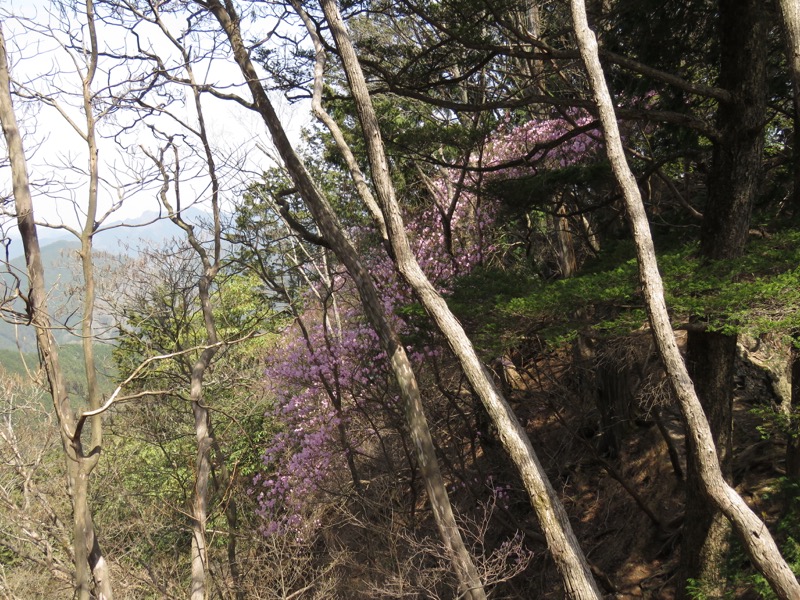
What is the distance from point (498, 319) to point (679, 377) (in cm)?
172

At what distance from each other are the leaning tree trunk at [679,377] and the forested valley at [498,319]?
2 cm

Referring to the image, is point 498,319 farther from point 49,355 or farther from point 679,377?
point 49,355

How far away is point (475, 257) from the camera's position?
9.93 metres

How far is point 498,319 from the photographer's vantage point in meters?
5.85

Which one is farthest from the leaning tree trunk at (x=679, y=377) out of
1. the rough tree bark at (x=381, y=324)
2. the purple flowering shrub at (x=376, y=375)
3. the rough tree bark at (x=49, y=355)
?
the rough tree bark at (x=49, y=355)

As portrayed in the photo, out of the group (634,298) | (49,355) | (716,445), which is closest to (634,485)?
(716,445)

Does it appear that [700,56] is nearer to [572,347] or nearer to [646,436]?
[572,347]

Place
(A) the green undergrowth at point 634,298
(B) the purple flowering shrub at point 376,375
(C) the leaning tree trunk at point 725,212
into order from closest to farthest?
(A) the green undergrowth at point 634,298 < (C) the leaning tree trunk at point 725,212 < (B) the purple flowering shrub at point 376,375

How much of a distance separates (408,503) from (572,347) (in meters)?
3.19

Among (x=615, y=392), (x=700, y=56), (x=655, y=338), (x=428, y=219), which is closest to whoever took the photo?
(x=655, y=338)

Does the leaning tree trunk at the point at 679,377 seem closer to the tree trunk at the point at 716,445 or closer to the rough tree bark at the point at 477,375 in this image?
the tree trunk at the point at 716,445

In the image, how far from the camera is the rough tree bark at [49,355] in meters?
4.97

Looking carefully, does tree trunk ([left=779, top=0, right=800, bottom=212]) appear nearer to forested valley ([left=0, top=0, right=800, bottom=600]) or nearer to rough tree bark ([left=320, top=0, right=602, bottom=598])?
forested valley ([left=0, top=0, right=800, bottom=600])

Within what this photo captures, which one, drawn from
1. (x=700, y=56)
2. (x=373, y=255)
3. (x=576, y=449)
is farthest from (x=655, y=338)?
(x=373, y=255)
